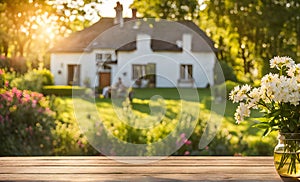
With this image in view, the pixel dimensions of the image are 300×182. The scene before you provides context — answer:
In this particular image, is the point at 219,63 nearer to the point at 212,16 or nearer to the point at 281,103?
the point at 212,16

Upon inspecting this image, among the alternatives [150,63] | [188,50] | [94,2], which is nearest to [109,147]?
[94,2]

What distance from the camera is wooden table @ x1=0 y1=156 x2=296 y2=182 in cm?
149

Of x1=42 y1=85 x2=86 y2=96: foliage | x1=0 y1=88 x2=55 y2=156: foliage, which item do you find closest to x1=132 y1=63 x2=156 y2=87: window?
x1=42 y1=85 x2=86 y2=96: foliage

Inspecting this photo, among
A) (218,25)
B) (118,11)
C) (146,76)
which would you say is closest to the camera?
(118,11)

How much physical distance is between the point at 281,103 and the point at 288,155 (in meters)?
0.13

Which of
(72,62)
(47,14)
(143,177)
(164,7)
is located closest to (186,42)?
(72,62)

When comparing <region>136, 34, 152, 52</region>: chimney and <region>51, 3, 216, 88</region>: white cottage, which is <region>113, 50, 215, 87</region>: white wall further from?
<region>136, 34, 152, 52</region>: chimney

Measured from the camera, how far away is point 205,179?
1471 mm

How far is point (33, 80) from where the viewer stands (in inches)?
221

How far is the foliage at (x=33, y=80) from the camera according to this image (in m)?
4.73

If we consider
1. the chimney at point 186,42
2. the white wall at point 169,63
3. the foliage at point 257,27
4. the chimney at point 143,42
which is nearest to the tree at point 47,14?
the white wall at point 169,63

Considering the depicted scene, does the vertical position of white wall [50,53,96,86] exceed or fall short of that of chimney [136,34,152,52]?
it falls short

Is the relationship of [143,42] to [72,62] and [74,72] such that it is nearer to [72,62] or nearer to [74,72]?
[72,62]

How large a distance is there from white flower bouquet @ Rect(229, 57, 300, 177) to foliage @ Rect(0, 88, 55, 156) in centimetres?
221
